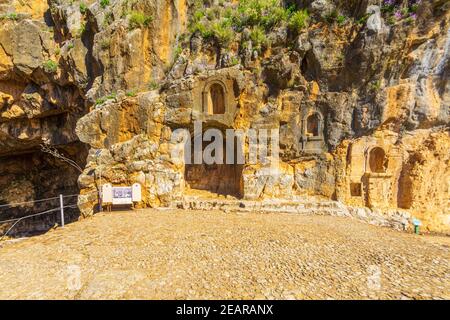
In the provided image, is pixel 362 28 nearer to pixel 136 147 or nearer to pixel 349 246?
pixel 349 246

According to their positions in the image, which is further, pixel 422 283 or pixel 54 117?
pixel 54 117

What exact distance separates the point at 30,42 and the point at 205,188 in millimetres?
16993

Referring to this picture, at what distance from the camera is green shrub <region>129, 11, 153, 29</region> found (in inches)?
471

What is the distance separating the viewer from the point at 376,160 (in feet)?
34.6

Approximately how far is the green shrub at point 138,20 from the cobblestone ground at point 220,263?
11.8m

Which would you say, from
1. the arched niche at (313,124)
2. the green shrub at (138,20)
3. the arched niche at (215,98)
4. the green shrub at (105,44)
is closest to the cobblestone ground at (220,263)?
the arched niche at (313,124)

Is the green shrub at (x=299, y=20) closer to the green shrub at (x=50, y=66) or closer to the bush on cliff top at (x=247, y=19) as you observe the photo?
the bush on cliff top at (x=247, y=19)

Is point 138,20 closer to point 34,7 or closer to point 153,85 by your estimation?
point 153,85

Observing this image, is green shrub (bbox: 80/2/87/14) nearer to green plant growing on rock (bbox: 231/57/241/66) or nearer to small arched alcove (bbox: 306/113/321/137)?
green plant growing on rock (bbox: 231/57/241/66)

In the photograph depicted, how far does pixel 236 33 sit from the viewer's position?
1184cm

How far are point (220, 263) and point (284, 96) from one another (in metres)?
9.25

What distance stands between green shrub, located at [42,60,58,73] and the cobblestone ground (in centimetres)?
1391

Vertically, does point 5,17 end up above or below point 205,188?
above

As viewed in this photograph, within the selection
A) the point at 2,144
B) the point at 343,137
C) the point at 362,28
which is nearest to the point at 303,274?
the point at 343,137
